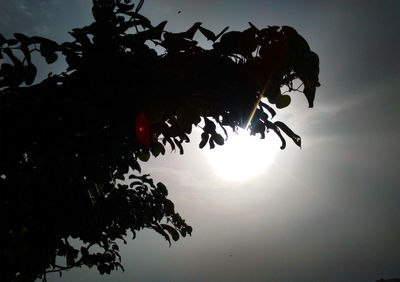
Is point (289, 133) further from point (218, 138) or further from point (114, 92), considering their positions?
point (114, 92)

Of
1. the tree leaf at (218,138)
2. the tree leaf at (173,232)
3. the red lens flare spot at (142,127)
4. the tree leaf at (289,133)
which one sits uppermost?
the red lens flare spot at (142,127)

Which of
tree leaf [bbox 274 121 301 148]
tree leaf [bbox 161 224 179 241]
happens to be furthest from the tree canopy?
tree leaf [bbox 161 224 179 241]

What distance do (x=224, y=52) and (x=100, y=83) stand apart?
2.38 ft

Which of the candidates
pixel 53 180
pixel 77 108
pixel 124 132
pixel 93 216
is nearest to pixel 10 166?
pixel 53 180

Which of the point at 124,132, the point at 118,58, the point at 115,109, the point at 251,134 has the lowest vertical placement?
the point at 251,134

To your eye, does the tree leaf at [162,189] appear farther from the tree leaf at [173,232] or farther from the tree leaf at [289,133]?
the tree leaf at [289,133]

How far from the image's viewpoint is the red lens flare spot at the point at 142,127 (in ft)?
5.30

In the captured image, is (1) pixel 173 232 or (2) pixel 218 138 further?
(1) pixel 173 232

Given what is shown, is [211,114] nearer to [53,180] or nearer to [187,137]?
[187,137]

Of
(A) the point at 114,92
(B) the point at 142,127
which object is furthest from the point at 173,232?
(A) the point at 114,92

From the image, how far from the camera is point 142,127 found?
172 centimetres

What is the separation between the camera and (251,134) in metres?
1.75

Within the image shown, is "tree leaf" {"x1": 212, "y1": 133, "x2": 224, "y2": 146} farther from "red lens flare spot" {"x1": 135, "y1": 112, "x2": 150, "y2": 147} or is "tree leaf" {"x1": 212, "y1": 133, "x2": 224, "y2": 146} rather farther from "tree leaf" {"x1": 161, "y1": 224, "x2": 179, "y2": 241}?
"tree leaf" {"x1": 161, "y1": 224, "x2": 179, "y2": 241}

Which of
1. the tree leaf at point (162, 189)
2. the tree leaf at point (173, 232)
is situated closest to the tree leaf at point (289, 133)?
the tree leaf at point (173, 232)
